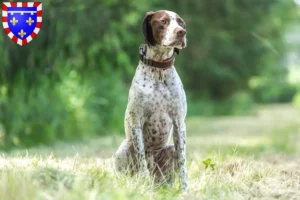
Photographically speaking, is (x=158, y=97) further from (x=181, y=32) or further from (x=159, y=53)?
(x=181, y=32)

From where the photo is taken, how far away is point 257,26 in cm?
1880

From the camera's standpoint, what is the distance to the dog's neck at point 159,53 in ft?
14.6

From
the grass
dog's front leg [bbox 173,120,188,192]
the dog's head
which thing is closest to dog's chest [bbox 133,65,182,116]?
dog's front leg [bbox 173,120,188,192]

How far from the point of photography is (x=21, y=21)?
559 centimetres

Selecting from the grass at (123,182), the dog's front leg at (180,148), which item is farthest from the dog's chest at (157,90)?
the grass at (123,182)

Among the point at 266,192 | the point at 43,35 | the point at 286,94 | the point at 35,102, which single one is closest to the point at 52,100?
the point at 35,102

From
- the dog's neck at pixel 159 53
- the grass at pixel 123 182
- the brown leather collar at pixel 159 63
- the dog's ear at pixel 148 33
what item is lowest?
the grass at pixel 123 182

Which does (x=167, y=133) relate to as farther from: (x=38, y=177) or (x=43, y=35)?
(x=43, y=35)

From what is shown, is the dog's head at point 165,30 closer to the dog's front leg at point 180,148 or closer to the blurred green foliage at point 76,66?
the dog's front leg at point 180,148

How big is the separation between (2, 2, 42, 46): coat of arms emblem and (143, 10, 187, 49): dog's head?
5.08 ft

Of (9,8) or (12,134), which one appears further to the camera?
(12,134)

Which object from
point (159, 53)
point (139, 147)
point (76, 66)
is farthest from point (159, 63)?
point (76, 66)

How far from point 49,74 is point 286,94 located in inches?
1113

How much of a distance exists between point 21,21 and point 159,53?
1770 millimetres
